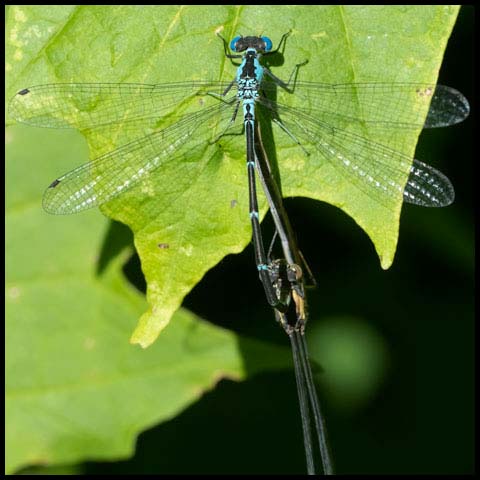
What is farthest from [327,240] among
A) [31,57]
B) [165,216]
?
[31,57]

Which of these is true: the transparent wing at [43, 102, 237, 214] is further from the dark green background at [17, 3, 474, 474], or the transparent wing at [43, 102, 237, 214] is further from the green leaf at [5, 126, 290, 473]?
the dark green background at [17, 3, 474, 474]

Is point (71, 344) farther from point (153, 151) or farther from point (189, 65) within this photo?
point (189, 65)

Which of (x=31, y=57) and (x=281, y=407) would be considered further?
(x=281, y=407)

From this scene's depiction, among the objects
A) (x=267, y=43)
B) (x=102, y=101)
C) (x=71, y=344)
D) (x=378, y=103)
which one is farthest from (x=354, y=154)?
(x=71, y=344)

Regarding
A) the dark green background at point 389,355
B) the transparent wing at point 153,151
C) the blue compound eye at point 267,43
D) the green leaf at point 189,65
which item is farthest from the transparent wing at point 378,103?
the dark green background at point 389,355

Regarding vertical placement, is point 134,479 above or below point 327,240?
below

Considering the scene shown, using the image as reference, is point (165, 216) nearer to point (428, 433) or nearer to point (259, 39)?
point (259, 39)

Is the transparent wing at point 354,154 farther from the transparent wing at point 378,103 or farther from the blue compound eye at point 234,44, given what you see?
the blue compound eye at point 234,44
